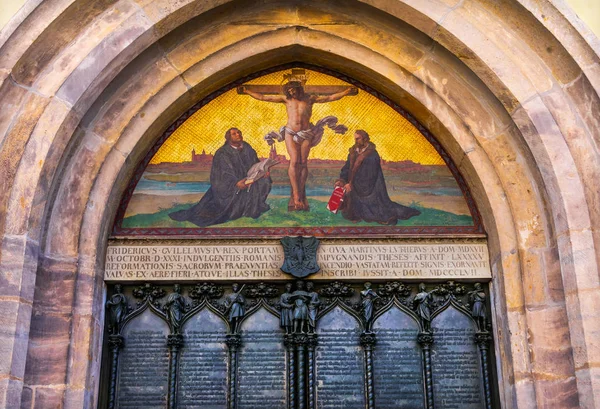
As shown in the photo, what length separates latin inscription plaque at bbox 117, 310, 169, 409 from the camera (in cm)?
884

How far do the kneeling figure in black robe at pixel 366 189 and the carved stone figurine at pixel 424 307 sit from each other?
0.89 m

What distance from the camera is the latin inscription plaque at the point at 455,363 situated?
29.2ft

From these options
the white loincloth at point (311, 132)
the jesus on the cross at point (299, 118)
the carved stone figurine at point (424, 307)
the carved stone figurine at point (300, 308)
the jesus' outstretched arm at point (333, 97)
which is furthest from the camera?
the jesus' outstretched arm at point (333, 97)

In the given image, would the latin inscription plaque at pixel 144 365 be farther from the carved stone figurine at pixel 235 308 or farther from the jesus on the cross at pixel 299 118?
the jesus on the cross at pixel 299 118

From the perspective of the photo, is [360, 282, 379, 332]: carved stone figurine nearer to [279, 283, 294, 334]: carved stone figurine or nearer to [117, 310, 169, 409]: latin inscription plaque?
[279, 283, 294, 334]: carved stone figurine

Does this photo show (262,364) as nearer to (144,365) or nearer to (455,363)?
(144,365)

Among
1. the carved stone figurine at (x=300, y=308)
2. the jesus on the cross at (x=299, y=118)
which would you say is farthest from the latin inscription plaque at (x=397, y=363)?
the jesus on the cross at (x=299, y=118)

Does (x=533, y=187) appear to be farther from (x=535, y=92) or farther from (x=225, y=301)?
(x=225, y=301)

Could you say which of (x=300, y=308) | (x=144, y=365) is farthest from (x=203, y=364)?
(x=300, y=308)

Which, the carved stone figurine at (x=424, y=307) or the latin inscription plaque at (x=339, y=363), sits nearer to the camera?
the latin inscription plaque at (x=339, y=363)

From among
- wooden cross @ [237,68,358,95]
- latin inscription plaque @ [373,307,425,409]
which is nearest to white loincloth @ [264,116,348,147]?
wooden cross @ [237,68,358,95]

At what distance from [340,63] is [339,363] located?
11.2ft

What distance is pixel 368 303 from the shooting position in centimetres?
912

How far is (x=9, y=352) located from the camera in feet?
25.2
